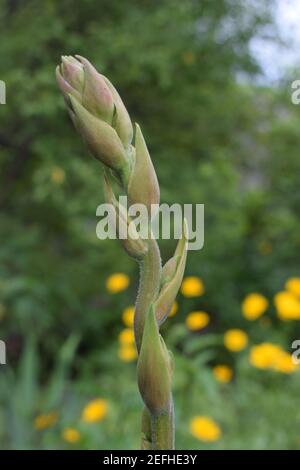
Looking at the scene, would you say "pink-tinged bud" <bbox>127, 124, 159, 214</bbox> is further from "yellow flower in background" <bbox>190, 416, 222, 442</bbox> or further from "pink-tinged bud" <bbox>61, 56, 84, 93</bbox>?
"yellow flower in background" <bbox>190, 416, 222, 442</bbox>

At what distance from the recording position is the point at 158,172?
151 inches

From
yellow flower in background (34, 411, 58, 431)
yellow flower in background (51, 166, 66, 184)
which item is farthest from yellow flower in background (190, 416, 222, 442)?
yellow flower in background (51, 166, 66, 184)

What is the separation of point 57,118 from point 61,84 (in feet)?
11.5

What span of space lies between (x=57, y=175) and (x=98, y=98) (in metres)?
3.17

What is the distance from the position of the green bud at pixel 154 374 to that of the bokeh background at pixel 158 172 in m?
2.48

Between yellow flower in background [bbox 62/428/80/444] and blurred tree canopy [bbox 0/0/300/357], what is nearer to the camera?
yellow flower in background [bbox 62/428/80/444]

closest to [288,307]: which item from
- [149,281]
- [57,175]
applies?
[57,175]

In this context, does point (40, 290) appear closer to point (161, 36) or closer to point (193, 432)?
point (161, 36)

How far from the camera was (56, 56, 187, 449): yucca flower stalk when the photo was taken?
0.41 metres

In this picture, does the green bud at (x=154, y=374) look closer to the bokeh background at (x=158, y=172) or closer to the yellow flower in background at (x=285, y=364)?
the yellow flower in background at (x=285, y=364)

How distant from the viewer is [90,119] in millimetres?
423

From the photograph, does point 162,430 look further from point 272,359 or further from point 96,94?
point 272,359

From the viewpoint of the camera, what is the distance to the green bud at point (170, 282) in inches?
16.5
